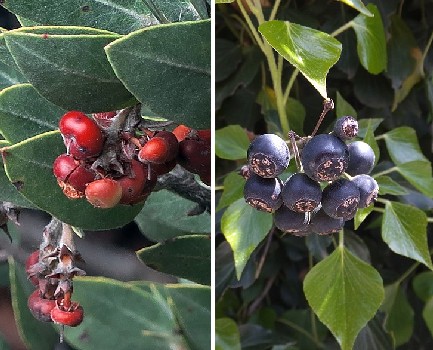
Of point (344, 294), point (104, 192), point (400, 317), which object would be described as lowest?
point (400, 317)

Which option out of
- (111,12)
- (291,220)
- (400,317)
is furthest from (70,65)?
(400,317)

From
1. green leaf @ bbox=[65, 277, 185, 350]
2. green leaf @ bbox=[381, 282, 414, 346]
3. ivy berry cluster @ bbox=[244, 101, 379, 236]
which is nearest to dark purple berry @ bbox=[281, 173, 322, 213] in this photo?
ivy berry cluster @ bbox=[244, 101, 379, 236]

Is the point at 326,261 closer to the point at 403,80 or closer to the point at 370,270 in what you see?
the point at 370,270

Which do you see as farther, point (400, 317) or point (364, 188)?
point (400, 317)

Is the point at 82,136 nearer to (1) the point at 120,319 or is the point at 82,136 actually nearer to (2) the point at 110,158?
(2) the point at 110,158

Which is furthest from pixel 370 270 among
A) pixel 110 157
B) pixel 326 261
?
pixel 110 157

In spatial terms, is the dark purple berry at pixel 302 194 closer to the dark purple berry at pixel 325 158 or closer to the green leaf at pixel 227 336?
the dark purple berry at pixel 325 158

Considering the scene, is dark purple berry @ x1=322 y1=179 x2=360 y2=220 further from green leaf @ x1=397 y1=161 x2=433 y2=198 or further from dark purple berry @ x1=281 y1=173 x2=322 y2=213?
green leaf @ x1=397 y1=161 x2=433 y2=198
